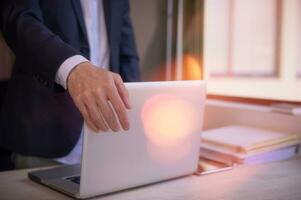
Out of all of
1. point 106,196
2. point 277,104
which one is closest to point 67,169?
point 106,196

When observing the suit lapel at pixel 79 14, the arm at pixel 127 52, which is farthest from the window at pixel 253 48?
the suit lapel at pixel 79 14

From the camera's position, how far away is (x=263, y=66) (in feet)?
9.98

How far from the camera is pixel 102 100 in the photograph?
2.97ft

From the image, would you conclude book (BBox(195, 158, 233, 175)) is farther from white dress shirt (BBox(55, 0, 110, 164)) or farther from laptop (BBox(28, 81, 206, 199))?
white dress shirt (BBox(55, 0, 110, 164))

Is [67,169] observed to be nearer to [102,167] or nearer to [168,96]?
[102,167]

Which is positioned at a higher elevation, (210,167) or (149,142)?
(149,142)

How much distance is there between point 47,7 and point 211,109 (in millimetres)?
955

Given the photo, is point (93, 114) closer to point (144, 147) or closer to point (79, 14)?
point (144, 147)

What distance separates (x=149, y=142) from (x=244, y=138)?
0.61 m

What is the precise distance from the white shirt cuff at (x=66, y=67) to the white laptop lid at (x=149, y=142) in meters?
0.14

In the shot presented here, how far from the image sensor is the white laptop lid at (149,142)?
975 mm

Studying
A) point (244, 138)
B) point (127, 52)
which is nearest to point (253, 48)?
point (127, 52)

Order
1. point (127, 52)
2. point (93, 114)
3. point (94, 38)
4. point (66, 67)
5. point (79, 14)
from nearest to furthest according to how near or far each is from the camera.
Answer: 1. point (93, 114)
2. point (66, 67)
3. point (79, 14)
4. point (94, 38)
5. point (127, 52)

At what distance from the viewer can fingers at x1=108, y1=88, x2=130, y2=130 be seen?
90 cm
